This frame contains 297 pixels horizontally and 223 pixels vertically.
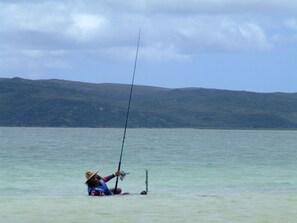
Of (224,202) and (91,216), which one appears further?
(224,202)

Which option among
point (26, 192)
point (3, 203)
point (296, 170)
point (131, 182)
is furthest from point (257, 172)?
point (3, 203)

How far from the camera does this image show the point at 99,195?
20.2 meters

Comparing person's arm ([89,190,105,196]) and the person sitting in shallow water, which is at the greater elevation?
the person sitting in shallow water

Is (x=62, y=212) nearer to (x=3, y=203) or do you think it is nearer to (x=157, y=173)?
(x=3, y=203)

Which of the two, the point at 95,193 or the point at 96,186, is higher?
the point at 96,186

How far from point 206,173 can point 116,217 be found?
1971cm

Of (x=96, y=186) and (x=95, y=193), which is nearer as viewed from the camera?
(x=95, y=193)

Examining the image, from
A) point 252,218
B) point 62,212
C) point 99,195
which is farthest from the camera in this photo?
point 99,195

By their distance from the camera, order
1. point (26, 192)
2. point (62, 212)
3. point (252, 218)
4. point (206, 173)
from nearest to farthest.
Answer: point (252, 218) → point (62, 212) → point (26, 192) → point (206, 173)

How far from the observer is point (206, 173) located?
113ft

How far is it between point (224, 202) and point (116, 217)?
3780mm

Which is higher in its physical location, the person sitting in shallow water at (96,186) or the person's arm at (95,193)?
the person sitting in shallow water at (96,186)

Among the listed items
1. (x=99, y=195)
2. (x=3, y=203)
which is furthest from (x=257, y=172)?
(x=3, y=203)

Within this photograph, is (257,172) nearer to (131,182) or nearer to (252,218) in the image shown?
(131,182)
